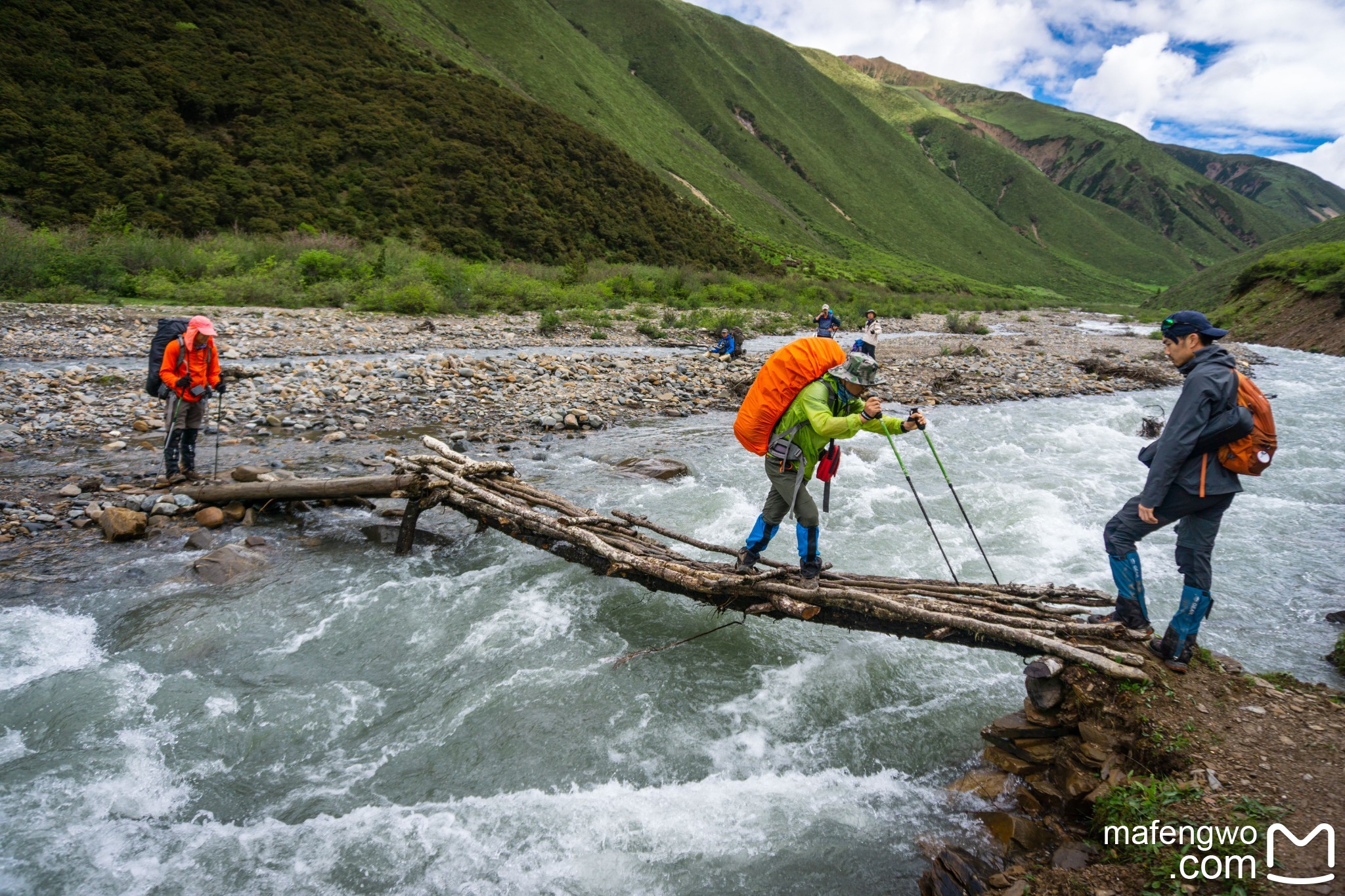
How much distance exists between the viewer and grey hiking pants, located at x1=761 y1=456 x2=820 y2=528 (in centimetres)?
563

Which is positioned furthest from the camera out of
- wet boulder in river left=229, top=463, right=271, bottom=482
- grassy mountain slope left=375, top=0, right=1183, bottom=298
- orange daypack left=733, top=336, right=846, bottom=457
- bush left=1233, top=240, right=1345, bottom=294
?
grassy mountain slope left=375, top=0, right=1183, bottom=298

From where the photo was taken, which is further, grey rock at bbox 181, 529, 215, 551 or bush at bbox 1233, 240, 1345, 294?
bush at bbox 1233, 240, 1345, 294

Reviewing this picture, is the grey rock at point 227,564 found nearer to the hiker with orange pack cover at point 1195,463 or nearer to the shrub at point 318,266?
the hiker with orange pack cover at point 1195,463

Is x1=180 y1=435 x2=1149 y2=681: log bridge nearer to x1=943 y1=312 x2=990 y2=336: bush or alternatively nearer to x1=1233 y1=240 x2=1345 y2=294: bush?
x1=943 y1=312 x2=990 y2=336: bush

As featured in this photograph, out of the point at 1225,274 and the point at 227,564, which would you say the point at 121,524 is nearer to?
the point at 227,564

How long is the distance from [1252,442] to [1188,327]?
902 millimetres

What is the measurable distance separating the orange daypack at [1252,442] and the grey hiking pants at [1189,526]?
24cm

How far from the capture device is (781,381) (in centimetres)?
538

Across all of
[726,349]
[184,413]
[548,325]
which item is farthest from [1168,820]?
[548,325]
